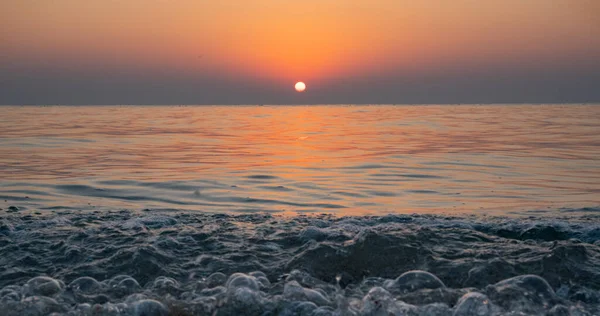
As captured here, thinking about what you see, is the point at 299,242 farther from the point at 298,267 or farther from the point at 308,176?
the point at 308,176

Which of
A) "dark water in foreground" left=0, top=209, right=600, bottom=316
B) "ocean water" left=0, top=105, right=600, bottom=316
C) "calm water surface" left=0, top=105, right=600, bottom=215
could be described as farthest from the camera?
"calm water surface" left=0, top=105, right=600, bottom=215

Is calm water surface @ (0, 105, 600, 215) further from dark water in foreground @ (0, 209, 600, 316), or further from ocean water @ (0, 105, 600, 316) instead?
dark water in foreground @ (0, 209, 600, 316)

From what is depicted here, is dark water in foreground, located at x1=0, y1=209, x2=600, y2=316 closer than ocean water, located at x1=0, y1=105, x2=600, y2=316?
Yes

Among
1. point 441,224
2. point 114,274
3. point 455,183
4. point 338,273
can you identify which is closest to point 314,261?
point 338,273

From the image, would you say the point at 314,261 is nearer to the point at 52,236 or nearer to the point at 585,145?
the point at 52,236

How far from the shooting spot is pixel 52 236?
7.58 m

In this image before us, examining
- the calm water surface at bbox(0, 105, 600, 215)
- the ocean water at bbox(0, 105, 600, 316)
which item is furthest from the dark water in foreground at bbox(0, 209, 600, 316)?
the calm water surface at bbox(0, 105, 600, 215)

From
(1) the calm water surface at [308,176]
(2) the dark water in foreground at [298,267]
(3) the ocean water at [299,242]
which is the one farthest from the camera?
(1) the calm water surface at [308,176]

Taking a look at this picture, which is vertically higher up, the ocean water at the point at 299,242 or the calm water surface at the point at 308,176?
the calm water surface at the point at 308,176

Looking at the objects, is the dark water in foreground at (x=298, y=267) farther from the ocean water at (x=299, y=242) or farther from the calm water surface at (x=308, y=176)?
the calm water surface at (x=308, y=176)

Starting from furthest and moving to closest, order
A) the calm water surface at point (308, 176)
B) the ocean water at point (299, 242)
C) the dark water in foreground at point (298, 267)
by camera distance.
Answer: the calm water surface at point (308, 176) → the ocean water at point (299, 242) → the dark water in foreground at point (298, 267)

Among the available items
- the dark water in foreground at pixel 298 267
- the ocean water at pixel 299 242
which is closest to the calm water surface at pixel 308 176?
the ocean water at pixel 299 242

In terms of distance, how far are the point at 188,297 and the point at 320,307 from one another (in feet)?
3.95

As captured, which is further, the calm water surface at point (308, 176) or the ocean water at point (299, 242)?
the calm water surface at point (308, 176)
